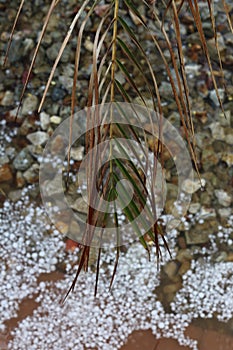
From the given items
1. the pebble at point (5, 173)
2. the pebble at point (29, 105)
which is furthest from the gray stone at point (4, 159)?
the pebble at point (29, 105)

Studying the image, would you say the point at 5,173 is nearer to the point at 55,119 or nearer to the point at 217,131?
the point at 55,119

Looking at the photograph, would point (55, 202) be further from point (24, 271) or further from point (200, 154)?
point (200, 154)

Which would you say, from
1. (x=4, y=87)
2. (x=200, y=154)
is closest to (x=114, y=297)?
(x=200, y=154)

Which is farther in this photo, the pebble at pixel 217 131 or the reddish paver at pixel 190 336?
the pebble at pixel 217 131

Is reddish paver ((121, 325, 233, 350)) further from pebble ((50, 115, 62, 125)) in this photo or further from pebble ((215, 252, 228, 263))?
pebble ((50, 115, 62, 125))

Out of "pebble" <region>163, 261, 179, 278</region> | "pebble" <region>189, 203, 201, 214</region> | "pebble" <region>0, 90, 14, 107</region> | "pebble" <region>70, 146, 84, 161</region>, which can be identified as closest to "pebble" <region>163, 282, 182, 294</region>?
"pebble" <region>163, 261, 179, 278</region>

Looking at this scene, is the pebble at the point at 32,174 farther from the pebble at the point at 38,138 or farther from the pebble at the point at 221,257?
the pebble at the point at 221,257
